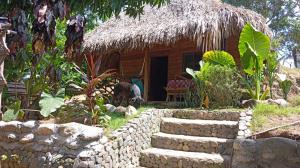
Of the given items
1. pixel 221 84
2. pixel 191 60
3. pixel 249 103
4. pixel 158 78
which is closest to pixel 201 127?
pixel 221 84

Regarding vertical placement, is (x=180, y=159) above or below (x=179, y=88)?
below

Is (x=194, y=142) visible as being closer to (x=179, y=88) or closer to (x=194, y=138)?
(x=194, y=138)

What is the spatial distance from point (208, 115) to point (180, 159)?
1.80 metres

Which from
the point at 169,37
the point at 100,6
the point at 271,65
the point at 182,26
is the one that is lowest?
the point at 271,65

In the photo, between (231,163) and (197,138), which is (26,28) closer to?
(231,163)

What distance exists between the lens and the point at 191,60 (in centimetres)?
1227

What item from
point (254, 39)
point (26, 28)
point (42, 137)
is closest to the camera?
point (26, 28)

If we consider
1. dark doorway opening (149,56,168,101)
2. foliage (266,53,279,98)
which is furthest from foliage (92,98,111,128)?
dark doorway opening (149,56,168,101)

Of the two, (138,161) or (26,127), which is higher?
(26,127)

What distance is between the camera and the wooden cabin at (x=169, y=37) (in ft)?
31.4

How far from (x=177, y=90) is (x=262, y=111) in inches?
145

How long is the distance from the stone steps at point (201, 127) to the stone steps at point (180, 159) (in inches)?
29.1

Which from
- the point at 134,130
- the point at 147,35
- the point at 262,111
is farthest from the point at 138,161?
the point at 147,35

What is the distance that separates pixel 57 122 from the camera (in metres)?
6.89
